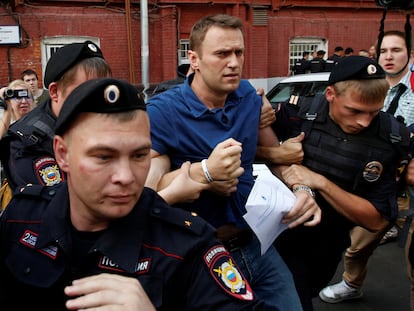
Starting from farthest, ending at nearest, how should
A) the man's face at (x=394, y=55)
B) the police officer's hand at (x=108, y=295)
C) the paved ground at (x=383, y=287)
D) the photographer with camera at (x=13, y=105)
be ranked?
the photographer with camera at (x=13, y=105)
the man's face at (x=394, y=55)
the paved ground at (x=383, y=287)
the police officer's hand at (x=108, y=295)

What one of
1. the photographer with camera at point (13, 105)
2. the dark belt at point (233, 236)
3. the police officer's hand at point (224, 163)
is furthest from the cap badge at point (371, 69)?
the photographer with camera at point (13, 105)

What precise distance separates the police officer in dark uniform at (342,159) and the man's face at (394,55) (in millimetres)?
1891

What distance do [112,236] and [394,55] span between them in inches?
144

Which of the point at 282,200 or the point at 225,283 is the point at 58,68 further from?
the point at 225,283

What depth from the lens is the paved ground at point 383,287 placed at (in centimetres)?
387

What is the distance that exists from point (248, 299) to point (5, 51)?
12675mm

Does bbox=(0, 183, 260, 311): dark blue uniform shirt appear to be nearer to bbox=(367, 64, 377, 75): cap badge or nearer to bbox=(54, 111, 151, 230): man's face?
bbox=(54, 111, 151, 230): man's face

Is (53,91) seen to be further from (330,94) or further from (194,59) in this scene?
(330,94)

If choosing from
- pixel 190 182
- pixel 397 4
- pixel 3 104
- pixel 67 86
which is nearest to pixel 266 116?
pixel 190 182

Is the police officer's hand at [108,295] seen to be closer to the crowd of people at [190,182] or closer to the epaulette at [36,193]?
the crowd of people at [190,182]

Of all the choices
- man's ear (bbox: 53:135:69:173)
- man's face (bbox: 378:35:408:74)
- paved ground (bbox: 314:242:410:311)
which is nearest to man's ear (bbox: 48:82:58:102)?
man's ear (bbox: 53:135:69:173)

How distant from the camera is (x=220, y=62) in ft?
7.63

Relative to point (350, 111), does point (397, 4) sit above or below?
above

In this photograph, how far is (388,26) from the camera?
58.4ft
